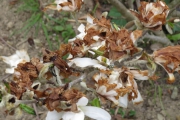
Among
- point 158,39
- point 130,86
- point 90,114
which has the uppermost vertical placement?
point 130,86

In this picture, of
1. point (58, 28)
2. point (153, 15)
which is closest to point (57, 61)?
point (153, 15)

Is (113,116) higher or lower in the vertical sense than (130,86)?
lower

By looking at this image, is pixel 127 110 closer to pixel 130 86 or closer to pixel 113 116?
pixel 113 116

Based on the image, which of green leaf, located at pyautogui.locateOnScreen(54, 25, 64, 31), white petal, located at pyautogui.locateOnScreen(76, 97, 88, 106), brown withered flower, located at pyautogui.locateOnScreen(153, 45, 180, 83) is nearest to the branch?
green leaf, located at pyautogui.locateOnScreen(54, 25, 64, 31)

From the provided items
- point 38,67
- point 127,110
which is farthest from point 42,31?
point 38,67

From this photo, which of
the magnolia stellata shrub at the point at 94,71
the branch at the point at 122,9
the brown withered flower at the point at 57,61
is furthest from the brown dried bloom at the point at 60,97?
the branch at the point at 122,9

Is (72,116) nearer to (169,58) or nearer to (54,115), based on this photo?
(54,115)

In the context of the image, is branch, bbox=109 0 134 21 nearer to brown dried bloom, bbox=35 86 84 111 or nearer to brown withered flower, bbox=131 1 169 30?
brown withered flower, bbox=131 1 169 30

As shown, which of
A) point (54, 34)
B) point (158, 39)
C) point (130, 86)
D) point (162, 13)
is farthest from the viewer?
point (54, 34)

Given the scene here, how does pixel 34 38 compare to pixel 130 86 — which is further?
pixel 34 38
